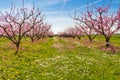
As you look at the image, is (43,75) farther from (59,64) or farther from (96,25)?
(96,25)

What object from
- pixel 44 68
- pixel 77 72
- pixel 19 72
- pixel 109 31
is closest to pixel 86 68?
pixel 77 72

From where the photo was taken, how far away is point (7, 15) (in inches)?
1407

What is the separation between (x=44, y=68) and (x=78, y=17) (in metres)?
25.3

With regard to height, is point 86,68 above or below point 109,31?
below

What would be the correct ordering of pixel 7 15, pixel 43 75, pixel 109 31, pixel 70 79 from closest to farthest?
pixel 70 79
pixel 43 75
pixel 7 15
pixel 109 31

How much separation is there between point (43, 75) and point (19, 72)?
234 centimetres

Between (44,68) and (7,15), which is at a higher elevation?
(7,15)

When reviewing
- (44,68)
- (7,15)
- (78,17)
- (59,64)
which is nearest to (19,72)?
(44,68)

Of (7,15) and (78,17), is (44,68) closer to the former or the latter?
(7,15)

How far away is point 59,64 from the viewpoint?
74.4ft

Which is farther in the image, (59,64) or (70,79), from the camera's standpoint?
(59,64)

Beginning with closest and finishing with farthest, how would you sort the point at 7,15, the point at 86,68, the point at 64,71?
the point at 64,71
the point at 86,68
the point at 7,15

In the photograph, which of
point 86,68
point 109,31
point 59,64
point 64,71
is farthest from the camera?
point 109,31

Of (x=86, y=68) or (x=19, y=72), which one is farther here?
(x=86, y=68)
